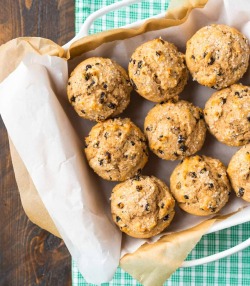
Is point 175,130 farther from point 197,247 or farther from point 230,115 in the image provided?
point 197,247

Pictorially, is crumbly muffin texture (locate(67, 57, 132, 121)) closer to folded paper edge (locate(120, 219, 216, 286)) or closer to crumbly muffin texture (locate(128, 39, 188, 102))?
crumbly muffin texture (locate(128, 39, 188, 102))

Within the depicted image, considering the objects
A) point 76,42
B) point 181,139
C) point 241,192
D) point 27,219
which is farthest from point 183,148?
point 27,219

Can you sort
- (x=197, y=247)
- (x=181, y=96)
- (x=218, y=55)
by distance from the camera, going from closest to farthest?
(x=218, y=55) < (x=181, y=96) < (x=197, y=247)

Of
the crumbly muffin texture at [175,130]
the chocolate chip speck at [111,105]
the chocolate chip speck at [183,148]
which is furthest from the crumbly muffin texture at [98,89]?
the chocolate chip speck at [183,148]

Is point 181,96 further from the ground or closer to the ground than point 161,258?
further from the ground

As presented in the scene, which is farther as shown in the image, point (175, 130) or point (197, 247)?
point (197, 247)

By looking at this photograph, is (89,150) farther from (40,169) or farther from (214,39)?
(214,39)

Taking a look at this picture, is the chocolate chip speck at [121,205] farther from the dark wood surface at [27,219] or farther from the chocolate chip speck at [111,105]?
the dark wood surface at [27,219]

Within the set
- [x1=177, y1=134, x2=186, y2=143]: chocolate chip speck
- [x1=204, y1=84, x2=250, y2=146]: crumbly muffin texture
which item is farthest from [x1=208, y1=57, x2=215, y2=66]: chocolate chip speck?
[x1=177, y1=134, x2=186, y2=143]: chocolate chip speck
